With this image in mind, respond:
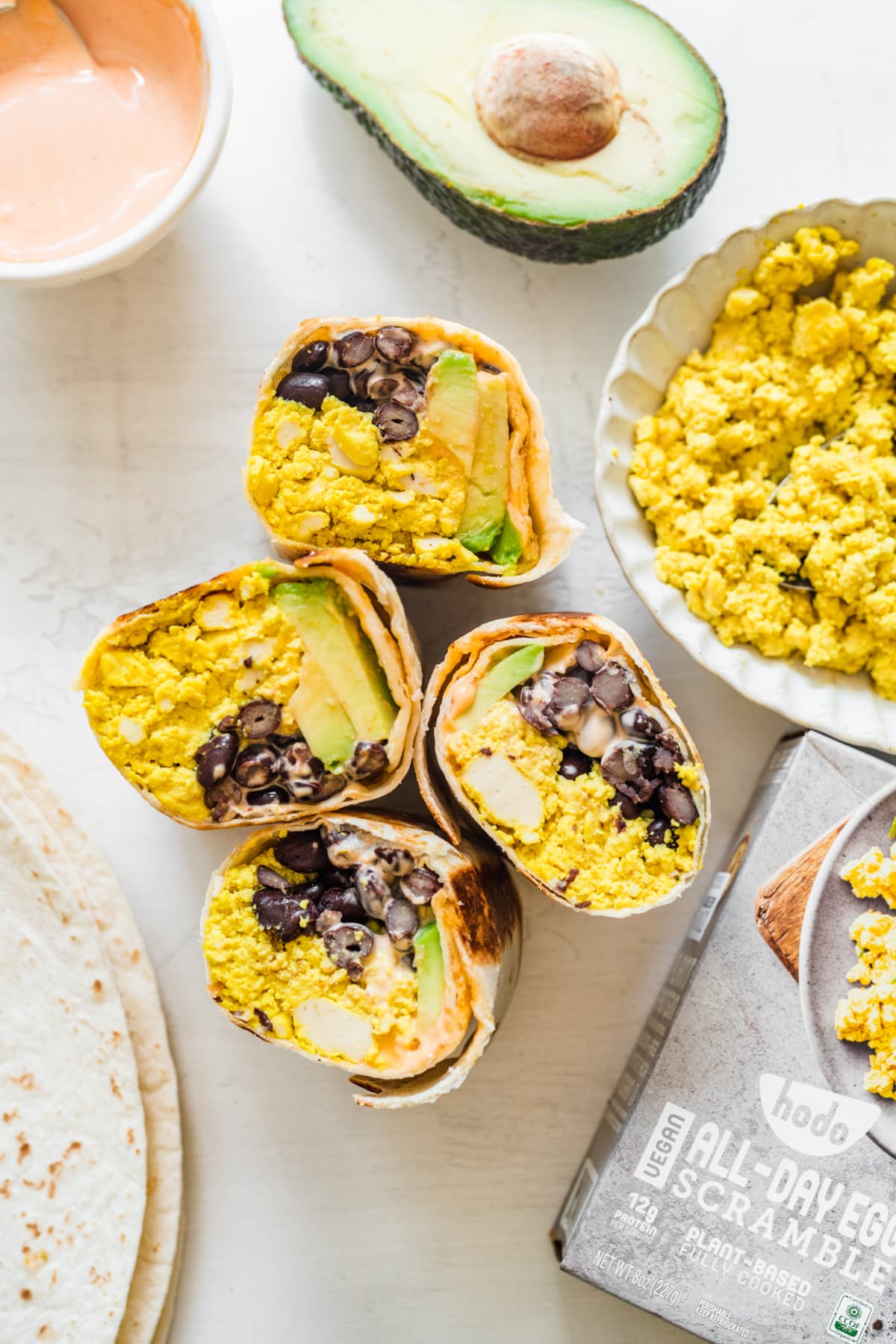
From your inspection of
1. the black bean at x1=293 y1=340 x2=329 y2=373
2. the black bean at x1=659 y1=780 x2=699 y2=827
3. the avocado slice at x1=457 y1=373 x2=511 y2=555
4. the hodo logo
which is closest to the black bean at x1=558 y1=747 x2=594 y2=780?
the black bean at x1=659 y1=780 x2=699 y2=827

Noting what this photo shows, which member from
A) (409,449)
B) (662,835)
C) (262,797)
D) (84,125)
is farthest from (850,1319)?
(84,125)

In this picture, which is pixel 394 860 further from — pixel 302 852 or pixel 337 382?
pixel 337 382

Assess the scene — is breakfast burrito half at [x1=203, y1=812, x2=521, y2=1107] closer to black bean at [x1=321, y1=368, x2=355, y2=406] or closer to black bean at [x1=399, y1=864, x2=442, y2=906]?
black bean at [x1=399, y1=864, x2=442, y2=906]

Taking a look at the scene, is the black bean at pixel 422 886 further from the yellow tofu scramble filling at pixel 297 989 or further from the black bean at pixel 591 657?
the black bean at pixel 591 657

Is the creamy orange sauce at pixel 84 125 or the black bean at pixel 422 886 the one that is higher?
the creamy orange sauce at pixel 84 125

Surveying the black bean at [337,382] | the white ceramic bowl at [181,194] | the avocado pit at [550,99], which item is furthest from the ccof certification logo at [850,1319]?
the white ceramic bowl at [181,194]

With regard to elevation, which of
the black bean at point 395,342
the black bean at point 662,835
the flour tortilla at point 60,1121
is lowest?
the flour tortilla at point 60,1121

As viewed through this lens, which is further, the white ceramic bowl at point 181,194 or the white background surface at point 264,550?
the white background surface at point 264,550

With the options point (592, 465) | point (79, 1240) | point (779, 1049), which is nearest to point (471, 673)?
point (592, 465)
